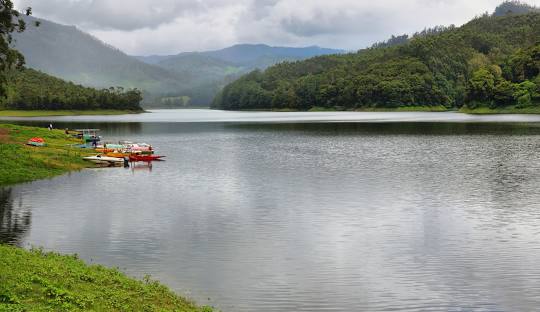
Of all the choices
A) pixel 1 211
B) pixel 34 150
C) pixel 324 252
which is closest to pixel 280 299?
pixel 324 252

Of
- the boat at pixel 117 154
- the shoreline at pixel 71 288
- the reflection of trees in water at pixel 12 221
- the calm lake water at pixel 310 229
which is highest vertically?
the boat at pixel 117 154

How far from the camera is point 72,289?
2667cm

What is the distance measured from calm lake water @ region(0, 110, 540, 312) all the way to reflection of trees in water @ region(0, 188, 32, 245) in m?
0.17

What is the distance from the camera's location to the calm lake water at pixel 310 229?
103 ft

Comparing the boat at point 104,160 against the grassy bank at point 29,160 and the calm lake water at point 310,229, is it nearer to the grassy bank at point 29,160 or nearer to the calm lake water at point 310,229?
the grassy bank at point 29,160

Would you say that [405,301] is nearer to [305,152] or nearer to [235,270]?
[235,270]

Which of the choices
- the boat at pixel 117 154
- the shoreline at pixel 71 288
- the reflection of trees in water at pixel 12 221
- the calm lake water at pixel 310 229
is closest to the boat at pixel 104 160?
the boat at pixel 117 154

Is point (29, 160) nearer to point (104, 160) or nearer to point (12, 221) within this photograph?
point (104, 160)

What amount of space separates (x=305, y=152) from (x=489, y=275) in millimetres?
76546

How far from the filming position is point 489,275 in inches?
1326

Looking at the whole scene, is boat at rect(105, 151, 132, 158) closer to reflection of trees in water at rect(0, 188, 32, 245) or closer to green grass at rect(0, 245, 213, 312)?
reflection of trees in water at rect(0, 188, 32, 245)

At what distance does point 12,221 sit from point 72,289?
24953 millimetres

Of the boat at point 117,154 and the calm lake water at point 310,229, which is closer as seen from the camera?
the calm lake water at point 310,229

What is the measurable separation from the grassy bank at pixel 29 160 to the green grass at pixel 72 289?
42199 mm
